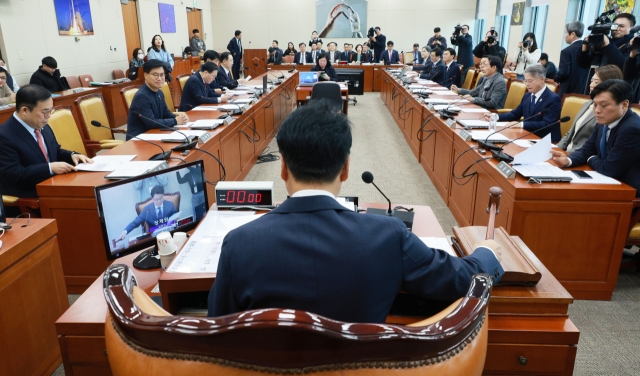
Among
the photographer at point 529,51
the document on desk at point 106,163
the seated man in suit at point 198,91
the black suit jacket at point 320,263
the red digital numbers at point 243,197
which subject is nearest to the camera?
the black suit jacket at point 320,263

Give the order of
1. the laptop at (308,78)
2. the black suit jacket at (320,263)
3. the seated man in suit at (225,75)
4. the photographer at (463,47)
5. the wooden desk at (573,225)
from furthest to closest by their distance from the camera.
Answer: the photographer at (463,47) < the laptop at (308,78) < the seated man in suit at (225,75) < the wooden desk at (573,225) < the black suit jacket at (320,263)

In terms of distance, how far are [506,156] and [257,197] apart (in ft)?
5.16

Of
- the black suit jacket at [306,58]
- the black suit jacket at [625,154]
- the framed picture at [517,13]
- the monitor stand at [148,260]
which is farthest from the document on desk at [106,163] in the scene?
the framed picture at [517,13]

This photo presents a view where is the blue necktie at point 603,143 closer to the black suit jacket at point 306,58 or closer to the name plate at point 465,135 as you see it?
the name plate at point 465,135

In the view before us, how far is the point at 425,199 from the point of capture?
4.00m

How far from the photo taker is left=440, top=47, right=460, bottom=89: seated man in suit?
720 cm

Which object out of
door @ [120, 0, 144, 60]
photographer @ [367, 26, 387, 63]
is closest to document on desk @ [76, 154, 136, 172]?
door @ [120, 0, 144, 60]

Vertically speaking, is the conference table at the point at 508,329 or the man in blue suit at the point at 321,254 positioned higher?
the man in blue suit at the point at 321,254

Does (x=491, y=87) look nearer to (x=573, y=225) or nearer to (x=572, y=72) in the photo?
(x=572, y=72)

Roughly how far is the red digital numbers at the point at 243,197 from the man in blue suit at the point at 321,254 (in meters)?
0.88

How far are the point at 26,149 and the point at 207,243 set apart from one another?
1553 mm

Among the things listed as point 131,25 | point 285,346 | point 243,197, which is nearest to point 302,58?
point 131,25

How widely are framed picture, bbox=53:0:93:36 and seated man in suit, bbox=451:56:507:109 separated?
6.28 m

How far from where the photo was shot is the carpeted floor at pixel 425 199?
2047 millimetres
